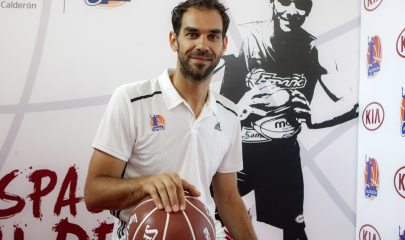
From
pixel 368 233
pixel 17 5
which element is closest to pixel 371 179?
pixel 368 233

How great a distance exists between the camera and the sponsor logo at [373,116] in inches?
89.0

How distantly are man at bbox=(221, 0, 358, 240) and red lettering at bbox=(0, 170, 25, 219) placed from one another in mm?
1258

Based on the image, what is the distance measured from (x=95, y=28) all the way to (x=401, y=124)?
1812 mm

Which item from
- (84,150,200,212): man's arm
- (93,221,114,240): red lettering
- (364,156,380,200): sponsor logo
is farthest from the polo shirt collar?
(364,156,380,200): sponsor logo

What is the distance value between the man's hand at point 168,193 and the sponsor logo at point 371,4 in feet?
6.06

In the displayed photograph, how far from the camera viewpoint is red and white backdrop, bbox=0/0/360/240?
2.08 meters

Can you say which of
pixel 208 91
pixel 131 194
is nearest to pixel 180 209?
pixel 131 194

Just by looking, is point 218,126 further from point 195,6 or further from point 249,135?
point 249,135

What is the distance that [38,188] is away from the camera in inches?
82.8

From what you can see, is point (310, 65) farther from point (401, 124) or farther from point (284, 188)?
point (284, 188)

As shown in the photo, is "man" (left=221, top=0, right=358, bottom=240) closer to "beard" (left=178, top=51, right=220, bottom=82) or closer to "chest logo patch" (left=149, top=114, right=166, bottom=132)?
"beard" (left=178, top=51, right=220, bottom=82)

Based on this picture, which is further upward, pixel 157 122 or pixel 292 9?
pixel 292 9

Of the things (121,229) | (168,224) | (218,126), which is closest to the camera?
(168,224)

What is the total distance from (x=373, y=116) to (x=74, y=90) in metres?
1.78
